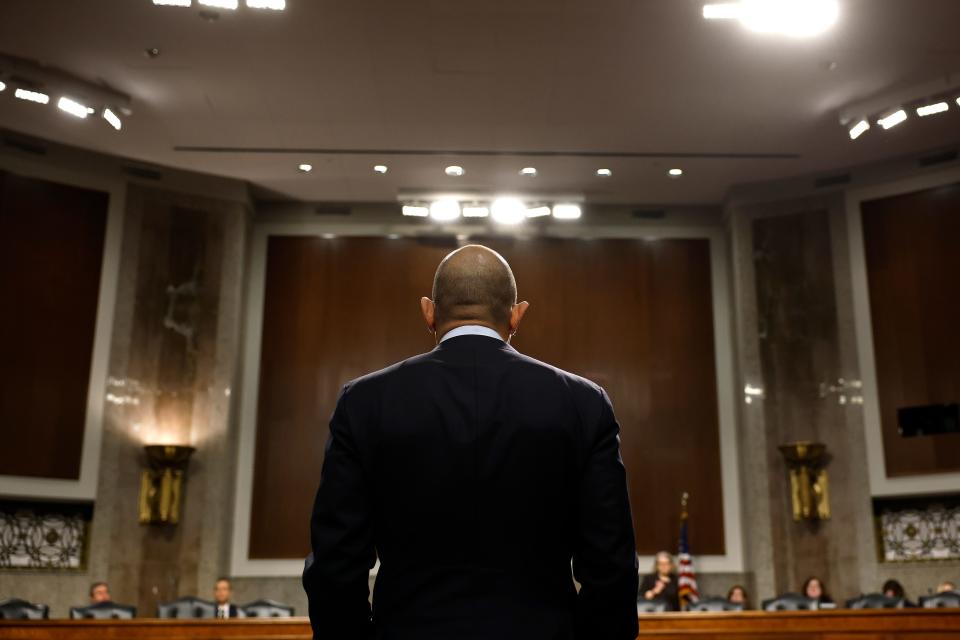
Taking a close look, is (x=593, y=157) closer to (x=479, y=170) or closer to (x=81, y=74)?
(x=479, y=170)

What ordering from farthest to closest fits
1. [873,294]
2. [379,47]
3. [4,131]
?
[873,294] → [4,131] → [379,47]

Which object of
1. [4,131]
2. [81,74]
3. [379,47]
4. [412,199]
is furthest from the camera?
[412,199]

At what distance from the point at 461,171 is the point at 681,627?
6460 millimetres

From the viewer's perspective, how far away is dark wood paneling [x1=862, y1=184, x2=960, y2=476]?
34.4ft

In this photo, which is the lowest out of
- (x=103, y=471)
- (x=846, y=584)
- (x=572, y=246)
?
(x=846, y=584)

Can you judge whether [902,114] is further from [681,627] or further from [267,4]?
[267,4]

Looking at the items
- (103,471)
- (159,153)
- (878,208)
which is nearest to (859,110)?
(878,208)

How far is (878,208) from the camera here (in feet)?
37.1

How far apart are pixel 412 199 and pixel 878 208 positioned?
17.7 feet

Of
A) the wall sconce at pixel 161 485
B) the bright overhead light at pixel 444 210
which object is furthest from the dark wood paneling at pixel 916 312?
the wall sconce at pixel 161 485

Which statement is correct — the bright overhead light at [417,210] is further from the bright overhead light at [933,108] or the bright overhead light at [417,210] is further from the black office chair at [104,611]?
the black office chair at [104,611]

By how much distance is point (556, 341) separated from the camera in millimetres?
12320

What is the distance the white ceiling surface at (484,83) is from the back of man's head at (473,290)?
249 inches

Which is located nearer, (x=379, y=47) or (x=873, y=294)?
(x=379, y=47)
